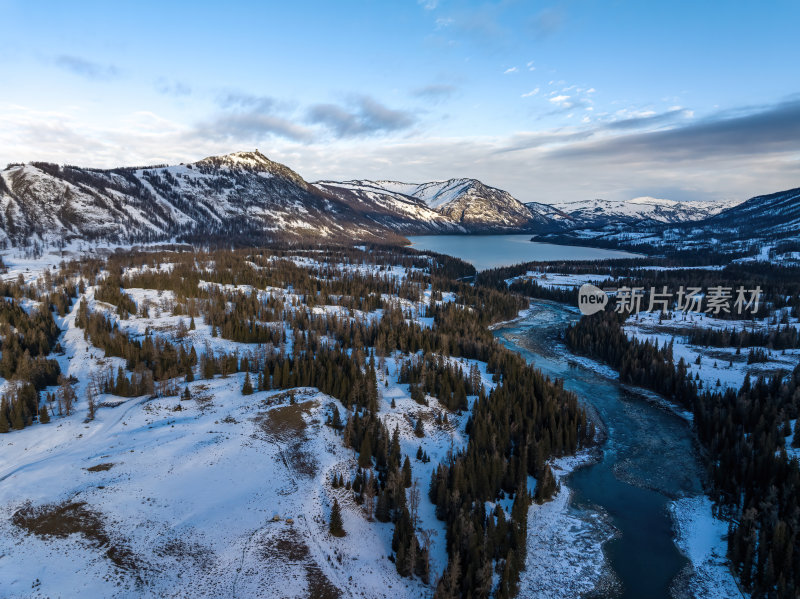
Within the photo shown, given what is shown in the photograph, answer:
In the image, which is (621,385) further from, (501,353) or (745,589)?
(745,589)

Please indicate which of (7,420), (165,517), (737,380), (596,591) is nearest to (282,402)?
(165,517)

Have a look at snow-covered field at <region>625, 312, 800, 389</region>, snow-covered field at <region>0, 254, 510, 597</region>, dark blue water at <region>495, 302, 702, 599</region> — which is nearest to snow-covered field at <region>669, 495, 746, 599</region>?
dark blue water at <region>495, 302, 702, 599</region>

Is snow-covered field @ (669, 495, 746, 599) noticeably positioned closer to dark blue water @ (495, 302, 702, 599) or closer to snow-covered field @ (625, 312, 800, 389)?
dark blue water @ (495, 302, 702, 599)

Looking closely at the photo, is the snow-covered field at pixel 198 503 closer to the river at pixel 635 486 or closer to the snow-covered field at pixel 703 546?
the river at pixel 635 486

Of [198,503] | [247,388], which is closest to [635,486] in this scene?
[198,503]

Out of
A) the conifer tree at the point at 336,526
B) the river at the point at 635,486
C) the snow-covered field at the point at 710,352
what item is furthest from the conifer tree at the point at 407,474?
the snow-covered field at the point at 710,352

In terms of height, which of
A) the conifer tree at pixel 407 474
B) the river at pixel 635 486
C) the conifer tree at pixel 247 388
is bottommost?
the river at pixel 635 486

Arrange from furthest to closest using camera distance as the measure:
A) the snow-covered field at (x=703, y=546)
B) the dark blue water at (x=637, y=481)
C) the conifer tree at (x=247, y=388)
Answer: the conifer tree at (x=247, y=388) < the dark blue water at (x=637, y=481) < the snow-covered field at (x=703, y=546)
